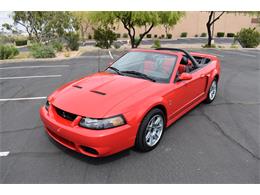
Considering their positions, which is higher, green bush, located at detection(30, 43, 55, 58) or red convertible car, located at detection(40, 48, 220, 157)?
green bush, located at detection(30, 43, 55, 58)

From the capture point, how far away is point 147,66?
393 centimetres

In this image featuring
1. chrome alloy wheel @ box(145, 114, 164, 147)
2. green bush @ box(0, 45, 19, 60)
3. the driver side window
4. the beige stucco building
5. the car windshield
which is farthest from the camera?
the beige stucco building

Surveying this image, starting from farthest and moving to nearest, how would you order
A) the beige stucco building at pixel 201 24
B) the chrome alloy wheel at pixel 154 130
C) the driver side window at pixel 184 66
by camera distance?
the beige stucco building at pixel 201 24
the driver side window at pixel 184 66
the chrome alloy wheel at pixel 154 130

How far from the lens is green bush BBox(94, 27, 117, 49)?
20531mm

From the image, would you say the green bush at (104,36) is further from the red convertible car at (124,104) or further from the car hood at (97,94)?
the car hood at (97,94)

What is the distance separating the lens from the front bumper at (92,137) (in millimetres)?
2643

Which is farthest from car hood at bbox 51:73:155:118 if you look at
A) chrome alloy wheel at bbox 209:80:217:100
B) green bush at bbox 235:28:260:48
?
green bush at bbox 235:28:260:48

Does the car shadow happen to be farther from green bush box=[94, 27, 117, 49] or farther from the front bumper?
green bush box=[94, 27, 117, 49]

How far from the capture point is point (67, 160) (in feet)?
9.91

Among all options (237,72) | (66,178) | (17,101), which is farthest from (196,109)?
(237,72)

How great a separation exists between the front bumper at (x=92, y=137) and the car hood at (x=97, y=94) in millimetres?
200

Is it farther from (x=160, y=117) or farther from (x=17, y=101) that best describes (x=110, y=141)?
(x=17, y=101)

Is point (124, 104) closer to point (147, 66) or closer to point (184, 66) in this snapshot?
point (147, 66)

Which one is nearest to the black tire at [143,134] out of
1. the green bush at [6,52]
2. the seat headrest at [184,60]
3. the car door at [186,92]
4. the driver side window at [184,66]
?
the car door at [186,92]
